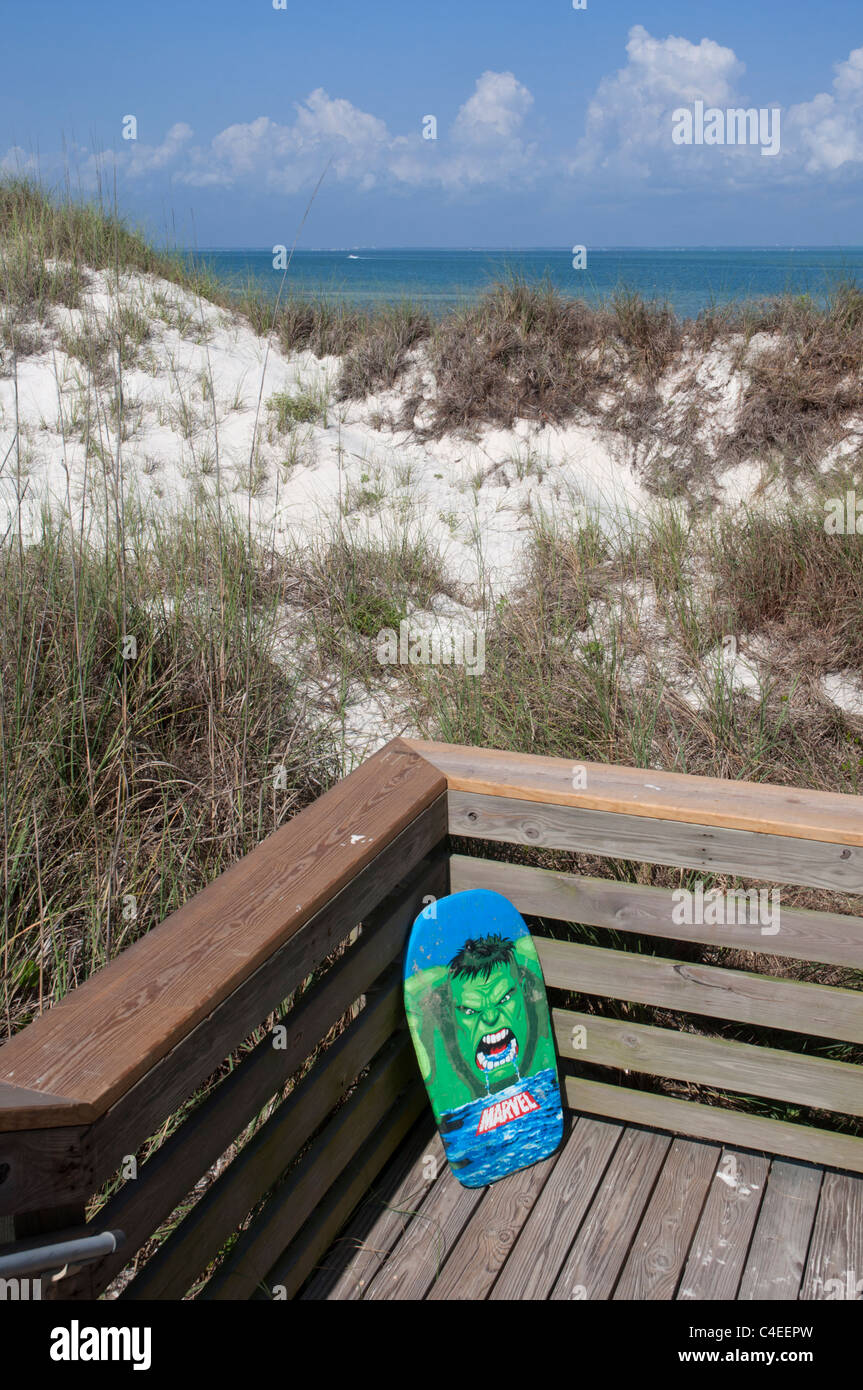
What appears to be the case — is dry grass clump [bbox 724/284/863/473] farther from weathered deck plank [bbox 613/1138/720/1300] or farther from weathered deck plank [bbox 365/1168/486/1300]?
weathered deck plank [bbox 365/1168/486/1300]

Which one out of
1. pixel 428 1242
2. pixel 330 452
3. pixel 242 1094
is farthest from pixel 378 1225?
pixel 330 452

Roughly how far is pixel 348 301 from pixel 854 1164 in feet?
32.0

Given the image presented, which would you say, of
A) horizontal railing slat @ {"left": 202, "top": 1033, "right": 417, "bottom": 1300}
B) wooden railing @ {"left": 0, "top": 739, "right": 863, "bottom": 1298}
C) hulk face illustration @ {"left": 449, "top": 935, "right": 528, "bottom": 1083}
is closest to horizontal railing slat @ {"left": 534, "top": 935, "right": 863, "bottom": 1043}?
wooden railing @ {"left": 0, "top": 739, "right": 863, "bottom": 1298}

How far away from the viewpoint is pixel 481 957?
226 cm

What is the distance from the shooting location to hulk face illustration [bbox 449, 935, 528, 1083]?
2.24 meters

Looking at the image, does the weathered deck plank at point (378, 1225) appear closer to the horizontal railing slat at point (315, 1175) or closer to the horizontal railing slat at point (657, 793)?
the horizontal railing slat at point (315, 1175)

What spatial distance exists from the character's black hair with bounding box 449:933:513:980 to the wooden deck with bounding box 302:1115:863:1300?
0.44m

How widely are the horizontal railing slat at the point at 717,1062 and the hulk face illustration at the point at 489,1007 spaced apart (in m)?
0.15

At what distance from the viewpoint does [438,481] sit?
779 cm

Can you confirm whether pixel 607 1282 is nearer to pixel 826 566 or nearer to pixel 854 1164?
pixel 854 1164

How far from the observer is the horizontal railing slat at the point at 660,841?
2.01 m

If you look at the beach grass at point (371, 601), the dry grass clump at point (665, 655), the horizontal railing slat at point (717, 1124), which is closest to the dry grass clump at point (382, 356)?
the beach grass at point (371, 601)

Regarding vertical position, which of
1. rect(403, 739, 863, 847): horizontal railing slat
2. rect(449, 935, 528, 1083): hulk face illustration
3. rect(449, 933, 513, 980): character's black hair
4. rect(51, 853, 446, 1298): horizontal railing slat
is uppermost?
rect(403, 739, 863, 847): horizontal railing slat
